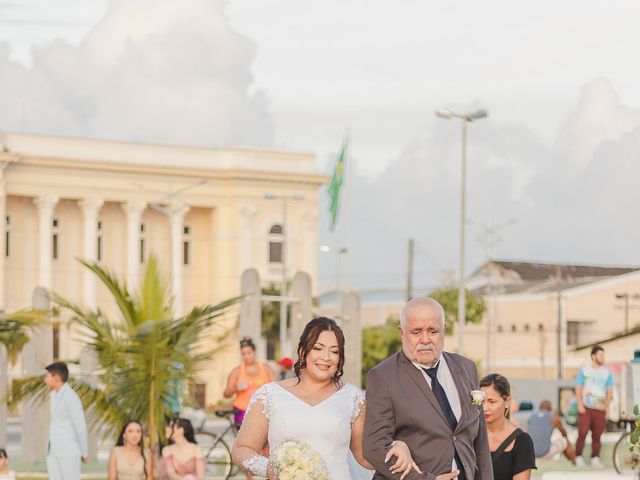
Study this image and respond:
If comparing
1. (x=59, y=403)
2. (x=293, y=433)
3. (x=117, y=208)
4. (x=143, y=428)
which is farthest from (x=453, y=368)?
(x=117, y=208)

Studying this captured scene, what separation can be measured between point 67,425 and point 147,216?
8610 centimetres

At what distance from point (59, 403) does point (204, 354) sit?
166 cm

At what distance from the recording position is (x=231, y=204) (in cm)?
10344

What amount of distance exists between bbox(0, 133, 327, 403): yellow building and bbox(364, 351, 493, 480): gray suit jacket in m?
82.7

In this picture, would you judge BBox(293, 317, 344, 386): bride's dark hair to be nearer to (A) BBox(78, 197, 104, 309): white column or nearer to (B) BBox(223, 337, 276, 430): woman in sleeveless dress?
(B) BBox(223, 337, 276, 430): woman in sleeveless dress

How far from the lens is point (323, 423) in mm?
7660

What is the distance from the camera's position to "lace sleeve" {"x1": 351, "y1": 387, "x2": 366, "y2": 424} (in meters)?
7.72

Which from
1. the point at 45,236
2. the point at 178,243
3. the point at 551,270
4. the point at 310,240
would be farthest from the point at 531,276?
the point at 45,236

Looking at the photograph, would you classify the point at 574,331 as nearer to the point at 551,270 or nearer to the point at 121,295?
the point at 551,270

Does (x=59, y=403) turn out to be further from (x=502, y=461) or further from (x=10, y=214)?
(x=10, y=214)

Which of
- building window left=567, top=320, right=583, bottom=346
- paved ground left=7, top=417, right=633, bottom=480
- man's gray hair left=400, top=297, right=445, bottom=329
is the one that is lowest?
building window left=567, top=320, right=583, bottom=346

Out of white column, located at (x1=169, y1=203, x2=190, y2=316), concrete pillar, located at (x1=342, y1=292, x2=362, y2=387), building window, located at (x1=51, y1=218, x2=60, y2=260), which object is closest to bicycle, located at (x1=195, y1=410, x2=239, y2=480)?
concrete pillar, located at (x1=342, y1=292, x2=362, y2=387)

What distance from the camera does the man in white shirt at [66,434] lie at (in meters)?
16.4

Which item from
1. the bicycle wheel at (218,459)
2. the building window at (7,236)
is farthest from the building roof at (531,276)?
the bicycle wheel at (218,459)
